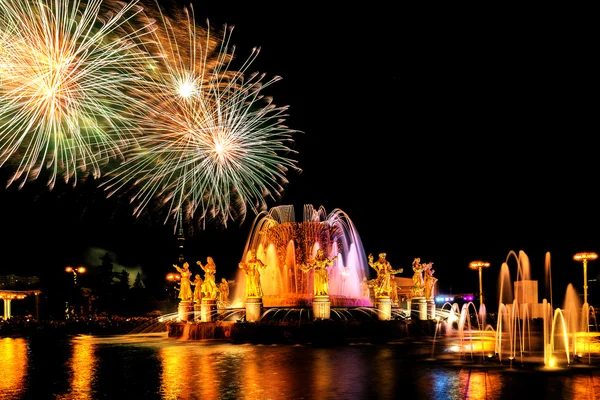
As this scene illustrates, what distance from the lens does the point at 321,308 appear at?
27078 mm

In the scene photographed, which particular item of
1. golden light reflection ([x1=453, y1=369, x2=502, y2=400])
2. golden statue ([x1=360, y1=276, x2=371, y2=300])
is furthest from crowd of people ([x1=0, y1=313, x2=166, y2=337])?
golden light reflection ([x1=453, y1=369, x2=502, y2=400])

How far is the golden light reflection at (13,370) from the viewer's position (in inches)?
527

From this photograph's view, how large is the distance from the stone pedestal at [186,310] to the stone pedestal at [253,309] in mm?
6996

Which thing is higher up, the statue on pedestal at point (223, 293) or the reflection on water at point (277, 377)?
the statue on pedestal at point (223, 293)

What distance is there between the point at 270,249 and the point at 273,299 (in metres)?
4.12

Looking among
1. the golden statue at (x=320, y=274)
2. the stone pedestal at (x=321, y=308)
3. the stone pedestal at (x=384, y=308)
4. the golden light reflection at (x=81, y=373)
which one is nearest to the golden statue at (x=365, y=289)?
the stone pedestal at (x=384, y=308)

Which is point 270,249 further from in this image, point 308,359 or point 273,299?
point 308,359

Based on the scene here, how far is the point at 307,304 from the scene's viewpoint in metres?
30.3

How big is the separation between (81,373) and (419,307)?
20729mm

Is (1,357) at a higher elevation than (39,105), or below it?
below

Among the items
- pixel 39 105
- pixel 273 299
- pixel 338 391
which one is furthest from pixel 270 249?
pixel 338 391

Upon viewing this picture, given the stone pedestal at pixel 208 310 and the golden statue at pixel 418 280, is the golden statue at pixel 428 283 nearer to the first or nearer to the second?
the golden statue at pixel 418 280

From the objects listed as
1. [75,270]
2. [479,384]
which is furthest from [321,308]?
[75,270]

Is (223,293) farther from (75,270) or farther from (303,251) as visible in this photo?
(75,270)
